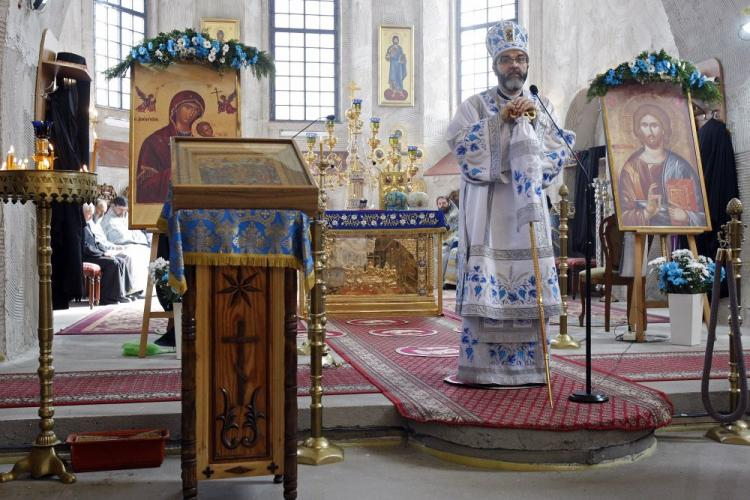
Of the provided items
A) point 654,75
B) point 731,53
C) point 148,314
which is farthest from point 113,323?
point 731,53

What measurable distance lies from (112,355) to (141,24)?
1132 cm

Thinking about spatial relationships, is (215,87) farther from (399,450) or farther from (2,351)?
(399,450)

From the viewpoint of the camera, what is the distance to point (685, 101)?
6645 millimetres

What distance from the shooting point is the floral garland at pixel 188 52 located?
579 centimetres

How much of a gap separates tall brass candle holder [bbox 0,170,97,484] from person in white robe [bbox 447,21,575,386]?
2.01m

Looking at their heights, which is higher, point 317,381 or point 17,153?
point 17,153

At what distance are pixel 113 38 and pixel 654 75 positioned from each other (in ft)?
36.6

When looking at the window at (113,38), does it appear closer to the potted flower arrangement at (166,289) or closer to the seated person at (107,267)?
the seated person at (107,267)

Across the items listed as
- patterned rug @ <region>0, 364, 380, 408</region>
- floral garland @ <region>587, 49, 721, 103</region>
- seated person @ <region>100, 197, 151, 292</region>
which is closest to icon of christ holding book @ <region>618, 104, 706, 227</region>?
floral garland @ <region>587, 49, 721, 103</region>

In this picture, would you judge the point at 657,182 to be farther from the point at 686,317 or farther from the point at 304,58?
the point at 304,58

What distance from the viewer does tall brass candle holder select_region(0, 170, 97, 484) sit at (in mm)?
3258

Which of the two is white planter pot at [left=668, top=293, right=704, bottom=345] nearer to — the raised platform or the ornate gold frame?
the raised platform

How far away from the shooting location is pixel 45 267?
333cm

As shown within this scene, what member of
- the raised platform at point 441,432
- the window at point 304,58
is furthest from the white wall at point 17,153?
the window at point 304,58
